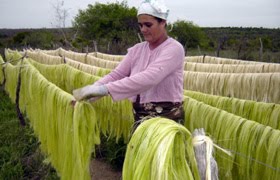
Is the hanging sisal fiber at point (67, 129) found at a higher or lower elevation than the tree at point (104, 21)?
lower

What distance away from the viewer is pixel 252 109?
10.6 feet

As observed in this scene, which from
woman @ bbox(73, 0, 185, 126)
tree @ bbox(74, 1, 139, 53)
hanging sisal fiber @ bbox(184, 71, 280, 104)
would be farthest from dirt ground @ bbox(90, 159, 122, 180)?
tree @ bbox(74, 1, 139, 53)

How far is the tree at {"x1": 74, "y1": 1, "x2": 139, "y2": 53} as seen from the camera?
103 feet

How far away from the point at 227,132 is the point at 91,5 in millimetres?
34461

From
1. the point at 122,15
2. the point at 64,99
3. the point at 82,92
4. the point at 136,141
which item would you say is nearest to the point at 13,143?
the point at 64,99

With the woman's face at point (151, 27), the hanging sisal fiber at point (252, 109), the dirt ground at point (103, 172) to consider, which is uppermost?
the woman's face at point (151, 27)

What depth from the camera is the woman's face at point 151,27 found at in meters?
2.31

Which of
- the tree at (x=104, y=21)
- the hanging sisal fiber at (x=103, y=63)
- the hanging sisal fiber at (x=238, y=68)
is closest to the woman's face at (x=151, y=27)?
the hanging sisal fiber at (x=238, y=68)

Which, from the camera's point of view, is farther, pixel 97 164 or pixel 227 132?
pixel 97 164

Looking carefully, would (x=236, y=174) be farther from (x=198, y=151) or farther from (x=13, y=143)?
(x=13, y=143)

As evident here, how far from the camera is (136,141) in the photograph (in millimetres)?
1302

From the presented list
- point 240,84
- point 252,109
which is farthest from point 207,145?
point 240,84

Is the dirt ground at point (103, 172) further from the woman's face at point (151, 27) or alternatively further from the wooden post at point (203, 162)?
the wooden post at point (203, 162)

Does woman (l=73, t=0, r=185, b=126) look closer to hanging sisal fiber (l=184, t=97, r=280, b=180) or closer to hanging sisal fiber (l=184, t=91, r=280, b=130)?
hanging sisal fiber (l=184, t=97, r=280, b=180)
